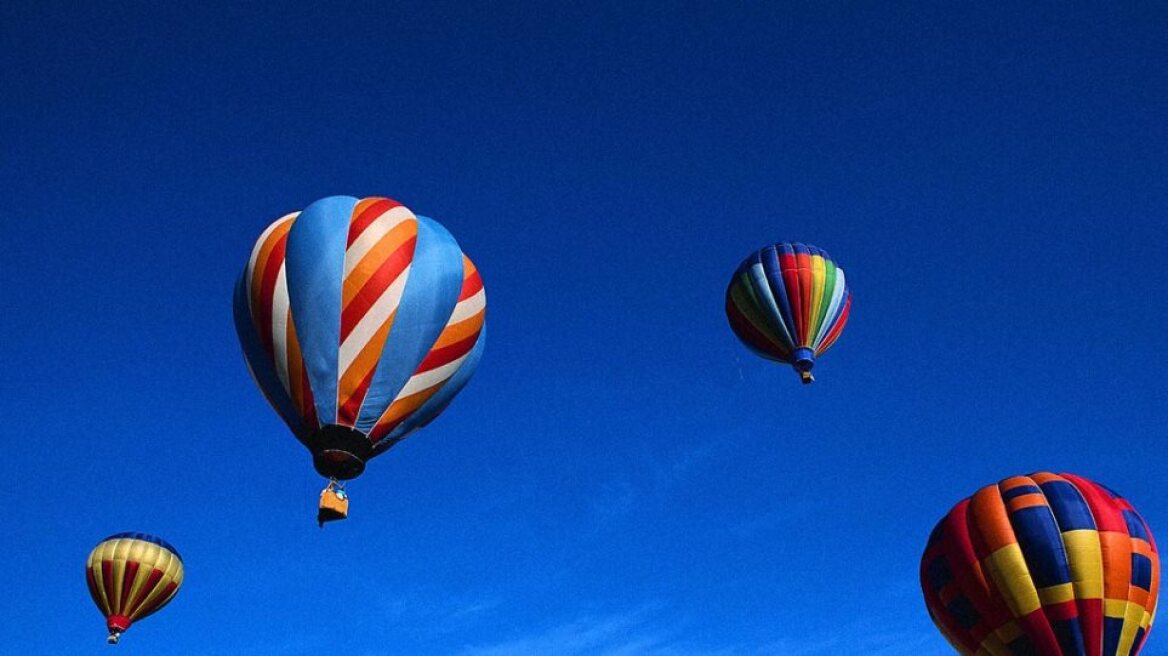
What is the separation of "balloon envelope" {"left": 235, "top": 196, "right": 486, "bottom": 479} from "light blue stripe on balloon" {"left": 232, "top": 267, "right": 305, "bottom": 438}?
0.02 metres

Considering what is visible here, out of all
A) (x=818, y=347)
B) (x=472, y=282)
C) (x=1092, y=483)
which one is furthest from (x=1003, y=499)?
(x=472, y=282)

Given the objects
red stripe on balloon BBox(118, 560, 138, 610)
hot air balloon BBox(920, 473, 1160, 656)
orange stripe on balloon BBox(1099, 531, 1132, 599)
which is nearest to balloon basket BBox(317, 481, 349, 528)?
hot air balloon BBox(920, 473, 1160, 656)

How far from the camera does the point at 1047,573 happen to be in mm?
17359

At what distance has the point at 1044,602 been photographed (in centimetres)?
1727

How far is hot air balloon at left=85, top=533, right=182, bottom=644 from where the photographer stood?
3169 centimetres

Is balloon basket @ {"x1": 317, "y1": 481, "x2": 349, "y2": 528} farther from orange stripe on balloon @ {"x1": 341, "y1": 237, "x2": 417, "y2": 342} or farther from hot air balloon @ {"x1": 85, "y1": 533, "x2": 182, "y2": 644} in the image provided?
hot air balloon @ {"x1": 85, "y1": 533, "x2": 182, "y2": 644}

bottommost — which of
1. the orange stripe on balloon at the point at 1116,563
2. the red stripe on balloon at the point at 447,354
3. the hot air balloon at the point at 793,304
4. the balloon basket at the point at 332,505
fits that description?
the orange stripe on balloon at the point at 1116,563

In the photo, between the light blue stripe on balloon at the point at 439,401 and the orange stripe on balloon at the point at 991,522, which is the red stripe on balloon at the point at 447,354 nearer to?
the light blue stripe on balloon at the point at 439,401

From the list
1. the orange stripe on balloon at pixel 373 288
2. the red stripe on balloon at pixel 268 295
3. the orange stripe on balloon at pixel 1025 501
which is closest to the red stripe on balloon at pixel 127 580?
the red stripe on balloon at pixel 268 295

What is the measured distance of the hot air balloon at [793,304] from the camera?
84.9 feet

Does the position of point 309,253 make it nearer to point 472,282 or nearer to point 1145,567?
point 472,282

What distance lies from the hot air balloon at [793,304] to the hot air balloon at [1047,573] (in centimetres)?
762

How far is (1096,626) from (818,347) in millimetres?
10514

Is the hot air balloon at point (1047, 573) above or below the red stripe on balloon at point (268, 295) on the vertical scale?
Result: below
